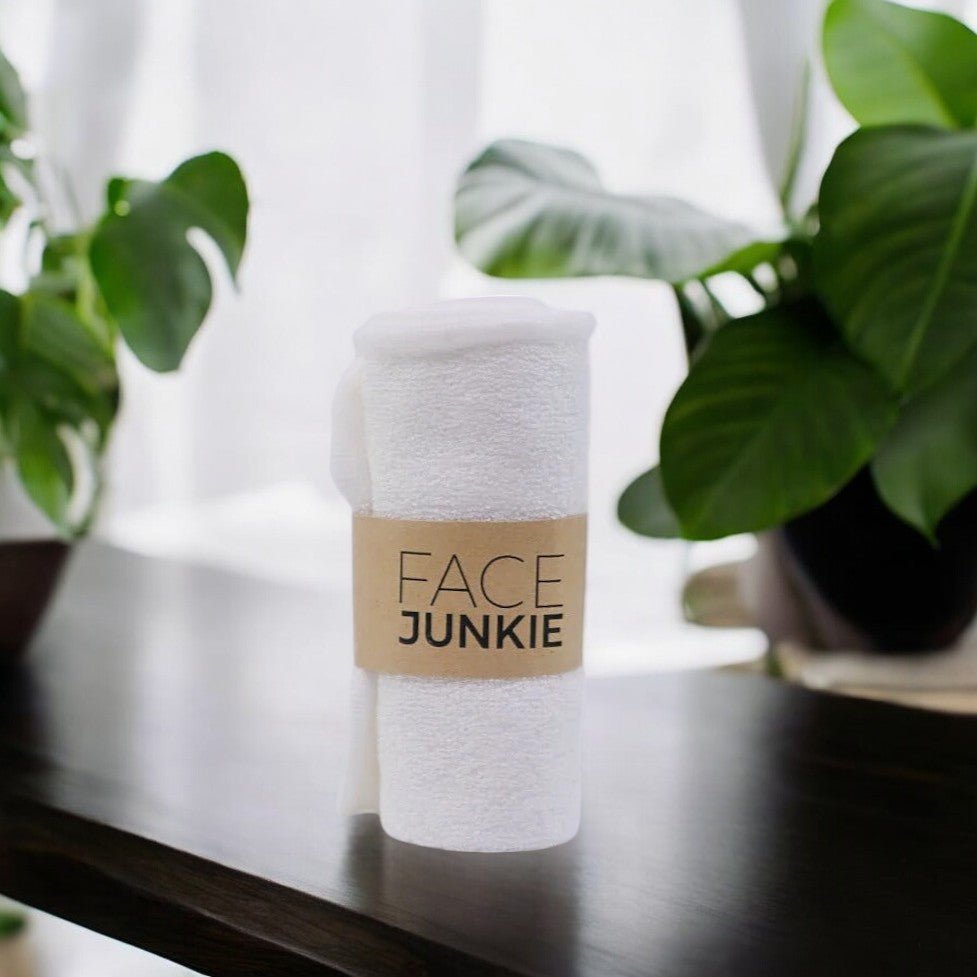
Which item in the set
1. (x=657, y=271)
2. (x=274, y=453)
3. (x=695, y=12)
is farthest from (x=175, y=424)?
(x=657, y=271)

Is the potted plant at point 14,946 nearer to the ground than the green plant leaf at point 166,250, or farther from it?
nearer to the ground

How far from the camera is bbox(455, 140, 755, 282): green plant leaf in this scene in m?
0.86

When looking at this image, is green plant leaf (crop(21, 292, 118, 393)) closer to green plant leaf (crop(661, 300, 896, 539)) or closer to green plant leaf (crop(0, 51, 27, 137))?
green plant leaf (crop(0, 51, 27, 137))

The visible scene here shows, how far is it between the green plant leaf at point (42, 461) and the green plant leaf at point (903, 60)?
1.97 feet

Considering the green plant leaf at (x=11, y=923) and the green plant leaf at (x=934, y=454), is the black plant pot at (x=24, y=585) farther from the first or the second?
the green plant leaf at (x=934, y=454)

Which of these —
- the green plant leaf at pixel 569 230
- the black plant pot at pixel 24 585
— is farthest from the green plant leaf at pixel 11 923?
the green plant leaf at pixel 569 230

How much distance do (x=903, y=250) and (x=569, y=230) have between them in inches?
8.4

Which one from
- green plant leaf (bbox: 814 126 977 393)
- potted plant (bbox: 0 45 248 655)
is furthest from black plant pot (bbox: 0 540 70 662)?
green plant leaf (bbox: 814 126 977 393)

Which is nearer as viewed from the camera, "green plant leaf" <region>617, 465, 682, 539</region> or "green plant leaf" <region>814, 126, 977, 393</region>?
"green plant leaf" <region>814, 126, 977, 393</region>

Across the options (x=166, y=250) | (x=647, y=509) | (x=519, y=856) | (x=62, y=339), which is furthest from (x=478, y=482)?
(x=647, y=509)

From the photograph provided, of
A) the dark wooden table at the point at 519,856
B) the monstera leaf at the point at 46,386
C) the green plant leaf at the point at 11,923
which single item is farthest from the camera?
the green plant leaf at the point at 11,923

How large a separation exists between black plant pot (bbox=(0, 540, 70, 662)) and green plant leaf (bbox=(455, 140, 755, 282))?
37 centimetres

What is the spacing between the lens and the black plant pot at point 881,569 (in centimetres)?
109

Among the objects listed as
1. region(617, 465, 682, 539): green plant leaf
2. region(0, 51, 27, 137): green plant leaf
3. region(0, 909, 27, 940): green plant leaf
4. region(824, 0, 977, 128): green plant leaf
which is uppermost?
region(824, 0, 977, 128): green plant leaf
